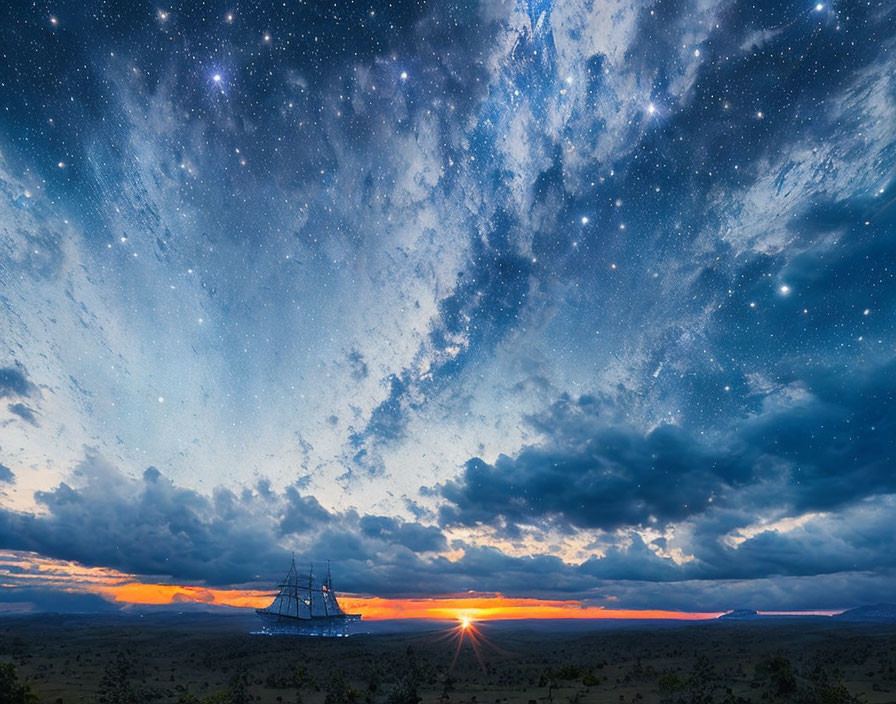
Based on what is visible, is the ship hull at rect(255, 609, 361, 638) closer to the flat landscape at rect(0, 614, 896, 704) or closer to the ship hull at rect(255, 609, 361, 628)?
the ship hull at rect(255, 609, 361, 628)

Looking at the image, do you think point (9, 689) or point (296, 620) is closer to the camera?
point (9, 689)

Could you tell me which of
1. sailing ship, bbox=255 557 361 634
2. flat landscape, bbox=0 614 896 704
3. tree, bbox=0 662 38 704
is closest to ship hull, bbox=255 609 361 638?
sailing ship, bbox=255 557 361 634

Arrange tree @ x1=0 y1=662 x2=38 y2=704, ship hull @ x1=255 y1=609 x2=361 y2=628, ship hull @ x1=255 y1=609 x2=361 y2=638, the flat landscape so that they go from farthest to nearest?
ship hull @ x1=255 y1=609 x2=361 y2=628, ship hull @ x1=255 y1=609 x2=361 y2=638, the flat landscape, tree @ x1=0 y1=662 x2=38 y2=704

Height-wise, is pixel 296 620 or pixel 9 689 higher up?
pixel 296 620

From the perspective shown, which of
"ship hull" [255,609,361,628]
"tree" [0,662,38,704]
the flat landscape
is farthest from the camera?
"ship hull" [255,609,361,628]

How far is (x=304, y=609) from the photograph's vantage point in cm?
16300

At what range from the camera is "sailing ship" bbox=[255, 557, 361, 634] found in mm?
147000

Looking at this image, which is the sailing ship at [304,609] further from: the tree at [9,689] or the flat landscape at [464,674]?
the tree at [9,689]

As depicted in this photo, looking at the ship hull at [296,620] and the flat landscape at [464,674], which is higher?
the ship hull at [296,620]

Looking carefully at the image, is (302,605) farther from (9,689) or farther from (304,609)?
(9,689)

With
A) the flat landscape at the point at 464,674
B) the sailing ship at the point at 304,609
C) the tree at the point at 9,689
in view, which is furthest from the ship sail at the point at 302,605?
the tree at the point at 9,689

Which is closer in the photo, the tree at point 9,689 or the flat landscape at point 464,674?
the tree at point 9,689

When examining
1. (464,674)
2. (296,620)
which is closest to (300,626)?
(296,620)

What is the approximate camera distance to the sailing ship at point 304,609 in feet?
482
